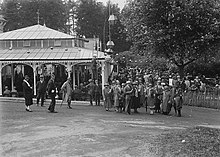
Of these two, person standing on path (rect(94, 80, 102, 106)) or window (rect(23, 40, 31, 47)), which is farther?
window (rect(23, 40, 31, 47))

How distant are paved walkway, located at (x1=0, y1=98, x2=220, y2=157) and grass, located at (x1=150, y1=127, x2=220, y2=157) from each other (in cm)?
35

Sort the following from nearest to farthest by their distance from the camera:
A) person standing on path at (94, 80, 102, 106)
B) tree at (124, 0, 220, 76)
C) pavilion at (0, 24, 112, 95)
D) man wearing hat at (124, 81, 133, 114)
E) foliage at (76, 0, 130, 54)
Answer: man wearing hat at (124, 81, 133, 114), person standing on path at (94, 80, 102, 106), tree at (124, 0, 220, 76), pavilion at (0, 24, 112, 95), foliage at (76, 0, 130, 54)

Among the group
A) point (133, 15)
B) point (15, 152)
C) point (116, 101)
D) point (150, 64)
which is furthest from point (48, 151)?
point (150, 64)

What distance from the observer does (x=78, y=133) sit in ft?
41.2

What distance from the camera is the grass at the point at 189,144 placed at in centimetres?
947

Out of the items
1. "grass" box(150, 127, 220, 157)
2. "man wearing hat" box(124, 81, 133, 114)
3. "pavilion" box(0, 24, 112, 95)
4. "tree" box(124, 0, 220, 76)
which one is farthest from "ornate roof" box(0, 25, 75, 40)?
"grass" box(150, 127, 220, 157)

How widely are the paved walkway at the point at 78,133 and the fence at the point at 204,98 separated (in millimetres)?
4650

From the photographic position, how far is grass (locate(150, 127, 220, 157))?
31.1ft

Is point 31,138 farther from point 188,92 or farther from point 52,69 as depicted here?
point 52,69

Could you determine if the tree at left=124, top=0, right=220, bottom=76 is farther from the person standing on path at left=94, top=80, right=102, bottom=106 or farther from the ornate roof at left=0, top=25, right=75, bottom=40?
the ornate roof at left=0, top=25, right=75, bottom=40

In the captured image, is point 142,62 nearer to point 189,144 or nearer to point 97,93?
point 97,93

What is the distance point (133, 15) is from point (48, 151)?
1926 cm

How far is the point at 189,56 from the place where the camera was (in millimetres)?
27547

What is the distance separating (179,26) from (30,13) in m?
46.9
